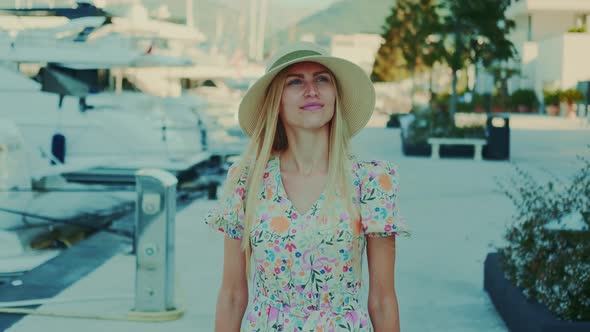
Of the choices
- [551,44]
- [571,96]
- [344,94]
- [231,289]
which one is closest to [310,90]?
[344,94]

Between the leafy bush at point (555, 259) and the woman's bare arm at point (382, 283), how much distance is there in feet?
9.77

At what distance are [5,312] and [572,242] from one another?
12.5ft

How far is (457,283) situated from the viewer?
27.2 ft

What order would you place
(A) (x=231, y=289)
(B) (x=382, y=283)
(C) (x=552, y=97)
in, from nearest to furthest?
(B) (x=382, y=283) < (A) (x=231, y=289) < (C) (x=552, y=97)

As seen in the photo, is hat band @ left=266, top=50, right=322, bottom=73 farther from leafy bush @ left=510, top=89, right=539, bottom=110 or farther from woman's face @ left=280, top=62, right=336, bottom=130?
leafy bush @ left=510, top=89, right=539, bottom=110

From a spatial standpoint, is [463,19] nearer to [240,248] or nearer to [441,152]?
[441,152]

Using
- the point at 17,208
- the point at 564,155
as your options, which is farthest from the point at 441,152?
the point at 17,208

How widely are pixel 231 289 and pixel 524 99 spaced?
176 ft

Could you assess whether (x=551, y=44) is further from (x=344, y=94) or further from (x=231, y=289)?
(x=231, y=289)

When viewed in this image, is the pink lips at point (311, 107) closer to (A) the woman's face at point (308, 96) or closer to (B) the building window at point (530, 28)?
(A) the woman's face at point (308, 96)

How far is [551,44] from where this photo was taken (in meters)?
55.4

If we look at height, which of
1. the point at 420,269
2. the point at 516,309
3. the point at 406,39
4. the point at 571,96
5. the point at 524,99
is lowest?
the point at 420,269

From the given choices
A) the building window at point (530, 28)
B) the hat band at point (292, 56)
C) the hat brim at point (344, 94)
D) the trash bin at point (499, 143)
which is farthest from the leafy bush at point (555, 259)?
the building window at point (530, 28)

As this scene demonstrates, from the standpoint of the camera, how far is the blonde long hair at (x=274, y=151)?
2926mm
